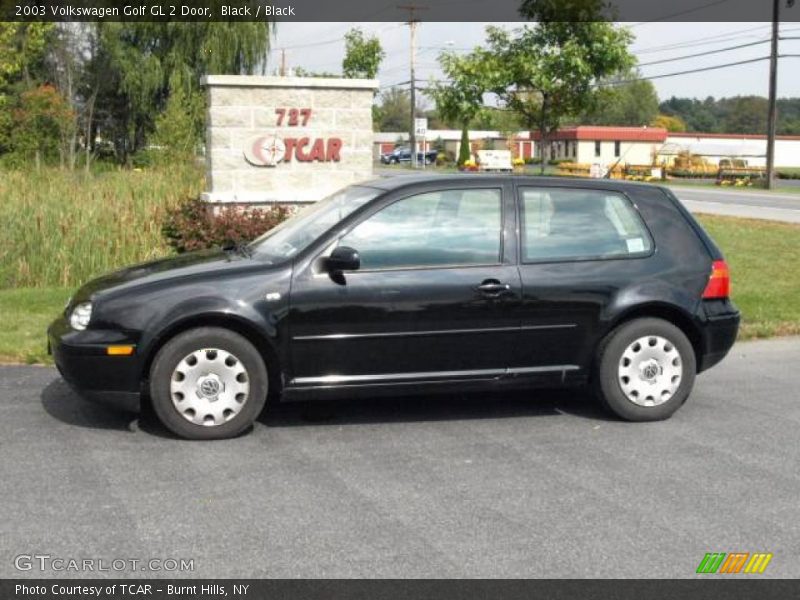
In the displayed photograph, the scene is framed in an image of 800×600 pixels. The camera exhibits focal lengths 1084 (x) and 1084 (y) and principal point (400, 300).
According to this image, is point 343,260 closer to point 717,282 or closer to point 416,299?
point 416,299

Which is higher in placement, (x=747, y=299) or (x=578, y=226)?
(x=578, y=226)

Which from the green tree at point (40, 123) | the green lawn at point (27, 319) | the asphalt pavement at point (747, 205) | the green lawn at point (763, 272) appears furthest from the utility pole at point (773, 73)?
the green lawn at point (27, 319)

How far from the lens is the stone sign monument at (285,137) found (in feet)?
43.3

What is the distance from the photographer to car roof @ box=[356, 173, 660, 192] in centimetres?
695

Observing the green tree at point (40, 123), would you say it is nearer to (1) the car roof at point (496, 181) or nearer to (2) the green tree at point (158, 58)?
(2) the green tree at point (158, 58)

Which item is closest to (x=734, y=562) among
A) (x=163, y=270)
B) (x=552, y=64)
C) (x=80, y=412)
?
(x=163, y=270)

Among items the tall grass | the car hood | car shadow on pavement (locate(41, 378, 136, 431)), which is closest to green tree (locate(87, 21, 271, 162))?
the tall grass

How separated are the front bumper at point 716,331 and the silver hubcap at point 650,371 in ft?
0.87

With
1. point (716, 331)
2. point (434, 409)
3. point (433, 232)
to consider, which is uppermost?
point (433, 232)

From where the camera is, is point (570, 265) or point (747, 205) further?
point (747, 205)

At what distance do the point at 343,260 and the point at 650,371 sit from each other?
215cm

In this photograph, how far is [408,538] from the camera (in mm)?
4805

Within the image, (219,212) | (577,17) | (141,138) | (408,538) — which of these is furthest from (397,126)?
(408,538)

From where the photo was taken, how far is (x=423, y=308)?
661 cm
